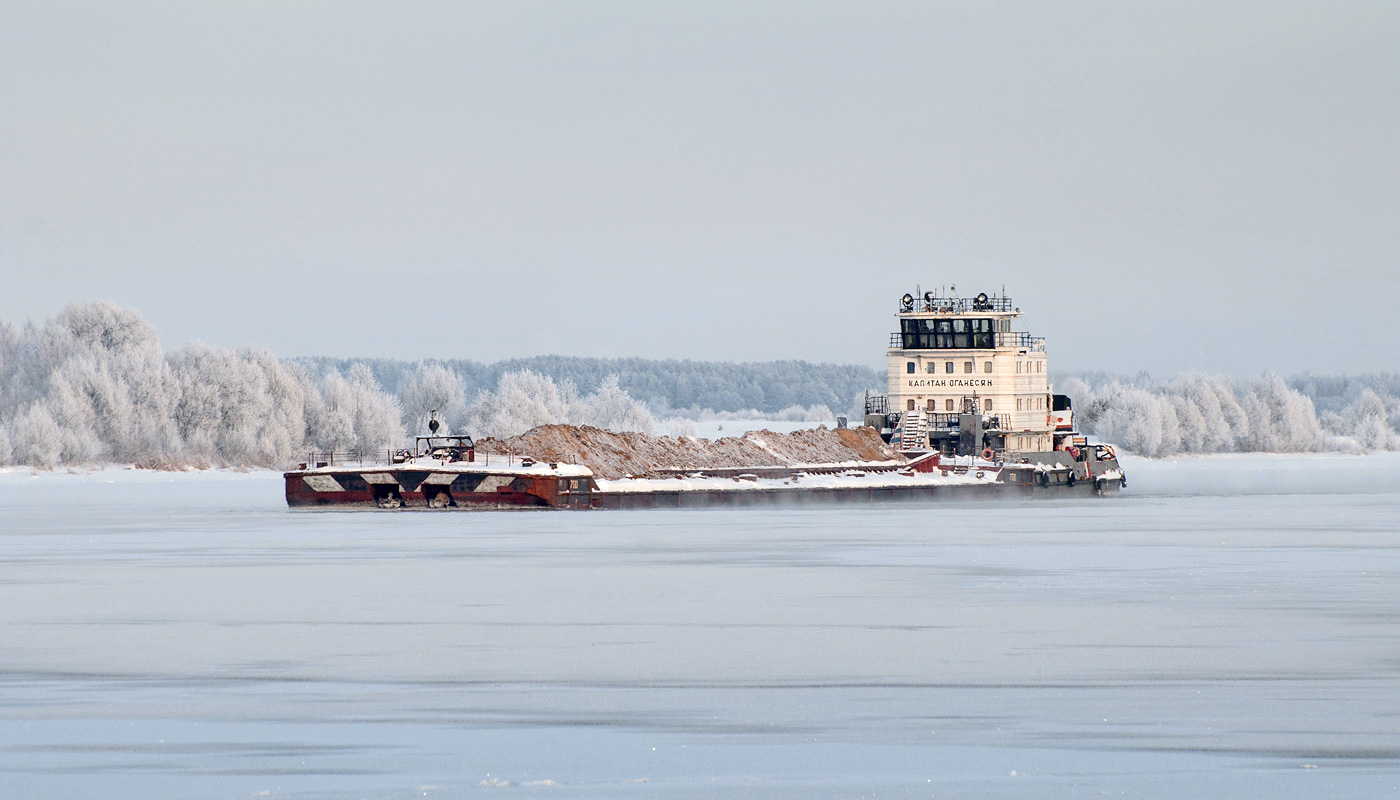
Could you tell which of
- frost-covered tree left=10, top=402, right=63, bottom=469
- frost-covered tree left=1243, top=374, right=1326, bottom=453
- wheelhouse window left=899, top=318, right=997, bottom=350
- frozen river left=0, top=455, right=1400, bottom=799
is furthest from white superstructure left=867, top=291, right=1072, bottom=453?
frost-covered tree left=1243, top=374, right=1326, bottom=453

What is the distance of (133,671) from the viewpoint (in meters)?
19.4

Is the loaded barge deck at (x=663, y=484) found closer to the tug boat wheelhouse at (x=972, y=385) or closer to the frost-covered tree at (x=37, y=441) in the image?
the tug boat wheelhouse at (x=972, y=385)

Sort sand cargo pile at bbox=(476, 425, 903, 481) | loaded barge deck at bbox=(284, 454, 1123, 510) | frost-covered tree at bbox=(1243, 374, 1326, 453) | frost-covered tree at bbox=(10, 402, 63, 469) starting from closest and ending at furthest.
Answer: loaded barge deck at bbox=(284, 454, 1123, 510) → sand cargo pile at bbox=(476, 425, 903, 481) → frost-covered tree at bbox=(10, 402, 63, 469) → frost-covered tree at bbox=(1243, 374, 1326, 453)

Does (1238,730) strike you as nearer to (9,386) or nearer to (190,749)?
(190,749)

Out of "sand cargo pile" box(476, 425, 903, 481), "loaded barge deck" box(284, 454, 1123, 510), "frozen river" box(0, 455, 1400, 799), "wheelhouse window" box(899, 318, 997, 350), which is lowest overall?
"frozen river" box(0, 455, 1400, 799)

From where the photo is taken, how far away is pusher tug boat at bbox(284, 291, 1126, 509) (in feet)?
200

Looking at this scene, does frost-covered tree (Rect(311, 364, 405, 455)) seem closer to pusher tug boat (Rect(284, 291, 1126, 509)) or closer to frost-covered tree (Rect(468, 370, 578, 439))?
frost-covered tree (Rect(468, 370, 578, 439))

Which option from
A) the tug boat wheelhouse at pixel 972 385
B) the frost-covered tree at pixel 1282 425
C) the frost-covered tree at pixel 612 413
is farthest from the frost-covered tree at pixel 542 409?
the frost-covered tree at pixel 1282 425

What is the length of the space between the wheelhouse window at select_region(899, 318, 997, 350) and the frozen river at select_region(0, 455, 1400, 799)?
129 ft

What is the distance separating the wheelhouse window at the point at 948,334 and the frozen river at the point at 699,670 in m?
39.3

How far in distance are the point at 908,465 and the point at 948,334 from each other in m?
7.68

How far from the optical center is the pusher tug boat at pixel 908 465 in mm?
60875

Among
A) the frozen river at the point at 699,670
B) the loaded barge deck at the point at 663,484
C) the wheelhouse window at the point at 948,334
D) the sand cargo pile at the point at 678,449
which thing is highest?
the wheelhouse window at the point at 948,334

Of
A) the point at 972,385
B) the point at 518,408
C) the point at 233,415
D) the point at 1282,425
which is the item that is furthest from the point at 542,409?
the point at 1282,425
